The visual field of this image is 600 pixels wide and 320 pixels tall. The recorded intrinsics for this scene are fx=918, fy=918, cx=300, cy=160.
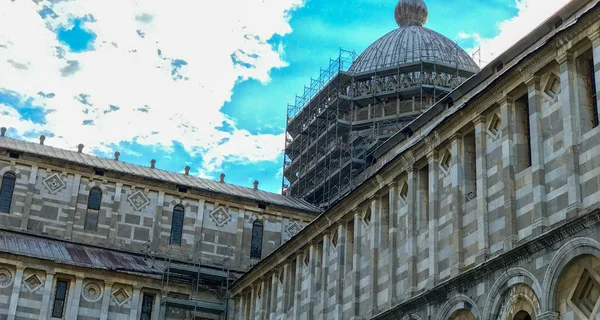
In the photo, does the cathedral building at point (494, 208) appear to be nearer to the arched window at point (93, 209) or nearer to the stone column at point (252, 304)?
the stone column at point (252, 304)

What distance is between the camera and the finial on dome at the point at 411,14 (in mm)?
75250

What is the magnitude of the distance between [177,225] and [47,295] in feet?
34.1

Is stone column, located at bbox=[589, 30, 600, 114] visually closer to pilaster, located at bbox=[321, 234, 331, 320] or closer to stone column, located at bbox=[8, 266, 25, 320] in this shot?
pilaster, located at bbox=[321, 234, 331, 320]

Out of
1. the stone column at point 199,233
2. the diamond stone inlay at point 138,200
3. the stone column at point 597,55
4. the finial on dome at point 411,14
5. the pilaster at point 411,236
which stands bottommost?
the pilaster at point 411,236

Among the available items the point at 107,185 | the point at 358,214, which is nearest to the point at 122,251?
the point at 107,185

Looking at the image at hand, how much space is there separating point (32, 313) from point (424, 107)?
1157 inches

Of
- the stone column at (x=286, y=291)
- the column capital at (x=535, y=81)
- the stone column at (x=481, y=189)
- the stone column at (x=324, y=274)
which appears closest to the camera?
the column capital at (x=535, y=81)

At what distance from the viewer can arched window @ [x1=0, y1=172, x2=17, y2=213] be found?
2104 inches

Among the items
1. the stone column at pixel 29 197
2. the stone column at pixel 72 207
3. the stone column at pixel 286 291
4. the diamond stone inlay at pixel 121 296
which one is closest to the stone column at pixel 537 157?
the stone column at pixel 286 291

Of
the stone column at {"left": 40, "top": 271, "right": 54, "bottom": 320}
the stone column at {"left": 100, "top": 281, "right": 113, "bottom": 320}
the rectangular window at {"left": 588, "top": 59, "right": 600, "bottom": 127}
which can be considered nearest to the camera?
the rectangular window at {"left": 588, "top": 59, "right": 600, "bottom": 127}

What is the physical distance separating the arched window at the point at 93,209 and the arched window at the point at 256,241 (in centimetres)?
972

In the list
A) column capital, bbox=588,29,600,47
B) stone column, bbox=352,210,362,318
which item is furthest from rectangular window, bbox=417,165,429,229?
column capital, bbox=588,29,600,47

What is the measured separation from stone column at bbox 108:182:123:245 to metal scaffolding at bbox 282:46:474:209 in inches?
550

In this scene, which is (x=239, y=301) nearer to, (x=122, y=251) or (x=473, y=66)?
(x=122, y=251)
